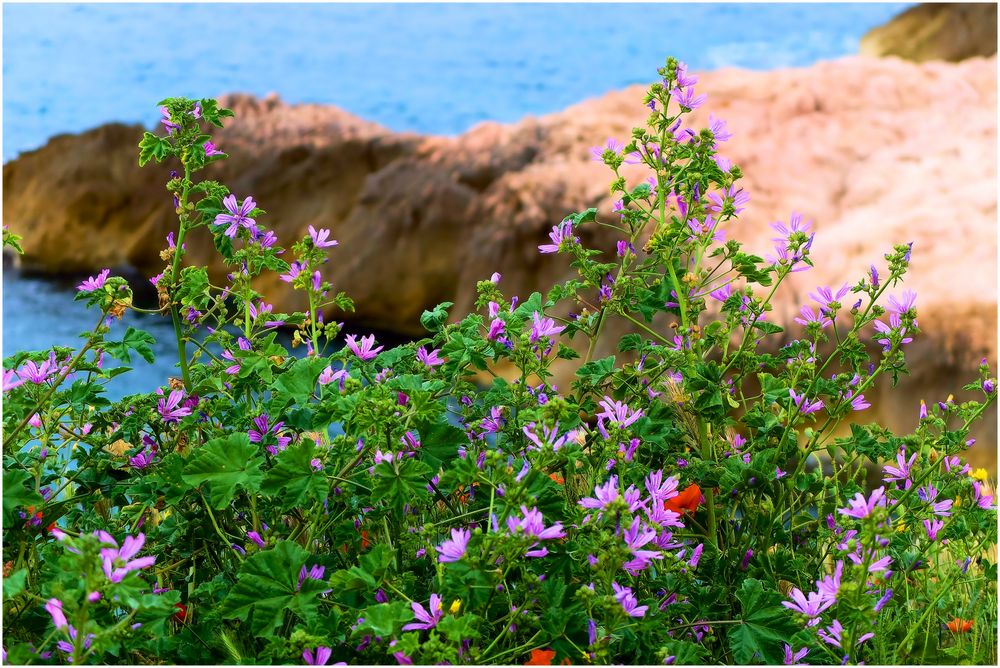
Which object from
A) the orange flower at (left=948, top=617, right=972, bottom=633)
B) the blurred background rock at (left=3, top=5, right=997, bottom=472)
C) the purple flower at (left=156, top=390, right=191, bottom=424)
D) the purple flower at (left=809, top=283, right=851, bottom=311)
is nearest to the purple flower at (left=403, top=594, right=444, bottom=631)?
the purple flower at (left=156, top=390, right=191, bottom=424)

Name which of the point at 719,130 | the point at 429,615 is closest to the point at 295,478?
the point at 429,615

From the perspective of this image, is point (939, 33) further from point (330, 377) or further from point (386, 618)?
point (386, 618)

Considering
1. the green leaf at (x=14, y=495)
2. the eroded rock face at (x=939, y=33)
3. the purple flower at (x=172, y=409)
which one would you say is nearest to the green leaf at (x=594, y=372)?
the purple flower at (x=172, y=409)

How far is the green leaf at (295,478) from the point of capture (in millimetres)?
1070

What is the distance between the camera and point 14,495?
3.55ft

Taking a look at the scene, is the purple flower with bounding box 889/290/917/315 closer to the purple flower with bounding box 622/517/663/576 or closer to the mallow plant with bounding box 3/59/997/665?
the mallow plant with bounding box 3/59/997/665

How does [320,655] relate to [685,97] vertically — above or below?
below

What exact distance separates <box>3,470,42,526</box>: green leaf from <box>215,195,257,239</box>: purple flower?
379 mm

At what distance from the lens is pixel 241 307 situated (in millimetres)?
1352

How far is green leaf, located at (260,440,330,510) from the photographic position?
107 cm

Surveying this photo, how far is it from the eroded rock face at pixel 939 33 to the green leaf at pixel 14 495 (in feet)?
27.1

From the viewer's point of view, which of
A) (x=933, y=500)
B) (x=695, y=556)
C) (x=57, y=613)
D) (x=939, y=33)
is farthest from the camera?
(x=939, y=33)

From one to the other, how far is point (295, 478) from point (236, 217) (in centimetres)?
39

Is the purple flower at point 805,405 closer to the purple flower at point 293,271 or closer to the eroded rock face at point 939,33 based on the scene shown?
the purple flower at point 293,271
